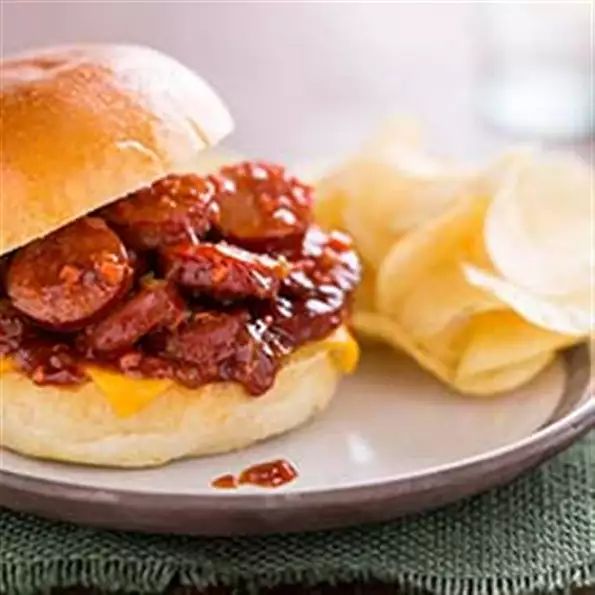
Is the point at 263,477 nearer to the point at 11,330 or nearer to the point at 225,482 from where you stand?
the point at 225,482

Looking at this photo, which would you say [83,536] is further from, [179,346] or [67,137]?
[67,137]

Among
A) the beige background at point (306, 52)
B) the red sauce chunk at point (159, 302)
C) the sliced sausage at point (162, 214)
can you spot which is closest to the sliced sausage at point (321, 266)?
the red sauce chunk at point (159, 302)

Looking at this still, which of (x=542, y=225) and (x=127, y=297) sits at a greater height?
(x=127, y=297)

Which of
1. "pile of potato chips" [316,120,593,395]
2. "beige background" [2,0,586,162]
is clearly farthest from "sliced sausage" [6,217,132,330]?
"beige background" [2,0,586,162]

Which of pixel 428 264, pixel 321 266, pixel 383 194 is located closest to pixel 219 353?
pixel 321 266

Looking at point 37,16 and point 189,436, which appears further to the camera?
point 37,16

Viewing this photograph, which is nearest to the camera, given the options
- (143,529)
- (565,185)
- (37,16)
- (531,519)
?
(143,529)

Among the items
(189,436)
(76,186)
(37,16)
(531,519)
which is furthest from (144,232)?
(37,16)

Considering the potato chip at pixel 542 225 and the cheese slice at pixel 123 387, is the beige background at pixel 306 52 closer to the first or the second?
the potato chip at pixel 542 225
